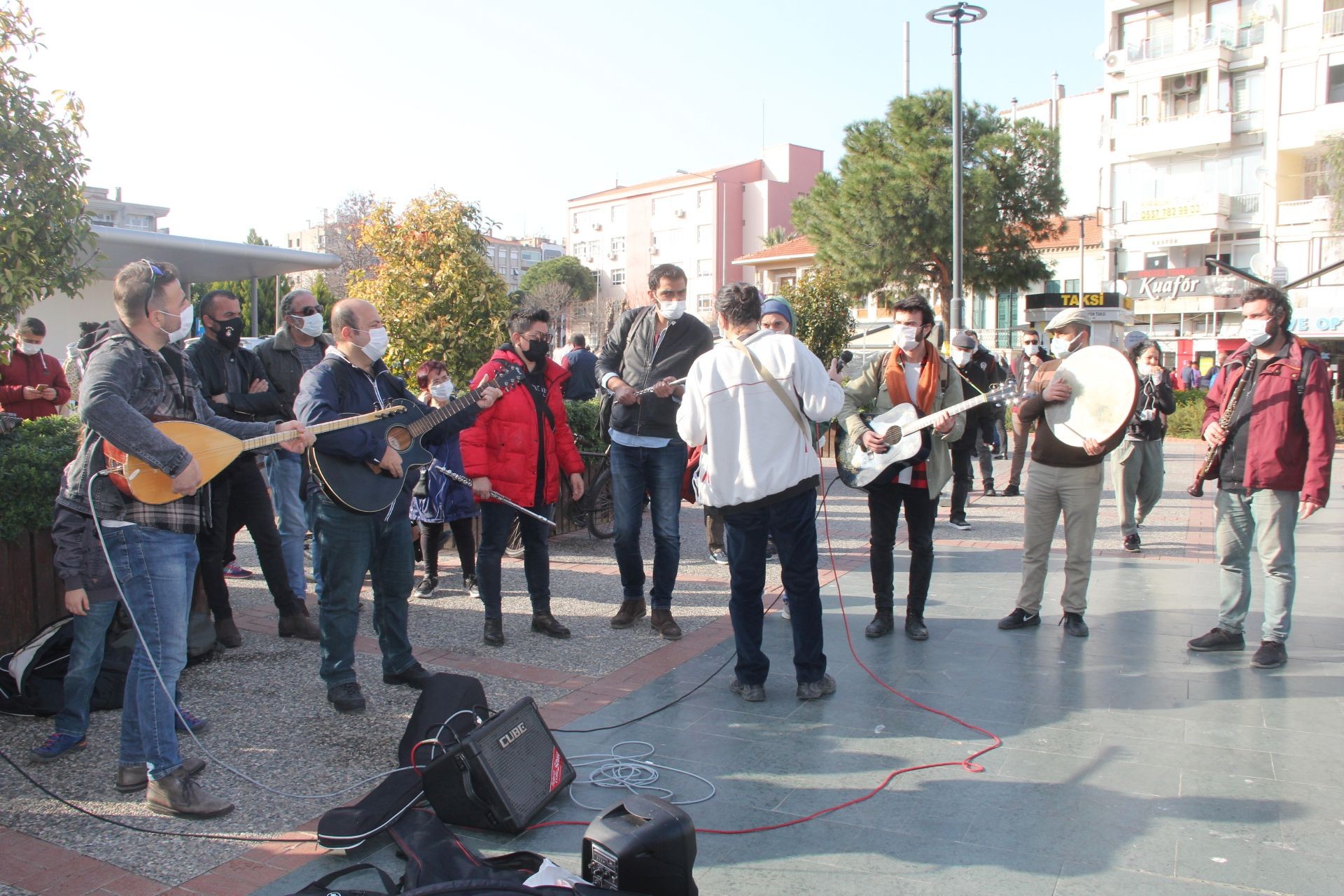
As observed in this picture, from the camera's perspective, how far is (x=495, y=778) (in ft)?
11.0

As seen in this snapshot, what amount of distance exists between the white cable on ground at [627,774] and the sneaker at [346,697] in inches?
46.3

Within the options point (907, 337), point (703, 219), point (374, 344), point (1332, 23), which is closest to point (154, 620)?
point (374, 344)

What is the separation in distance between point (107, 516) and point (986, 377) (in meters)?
9.79

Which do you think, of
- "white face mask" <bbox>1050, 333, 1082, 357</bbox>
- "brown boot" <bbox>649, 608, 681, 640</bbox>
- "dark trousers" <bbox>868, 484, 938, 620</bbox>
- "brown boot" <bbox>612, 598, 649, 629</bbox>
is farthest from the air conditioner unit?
"brown boot" <bbox>649, 608, 681, 640</bbox>

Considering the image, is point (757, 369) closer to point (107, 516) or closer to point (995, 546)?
point (107, 516)

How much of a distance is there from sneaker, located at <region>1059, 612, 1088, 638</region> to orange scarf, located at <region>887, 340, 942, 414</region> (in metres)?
1.55

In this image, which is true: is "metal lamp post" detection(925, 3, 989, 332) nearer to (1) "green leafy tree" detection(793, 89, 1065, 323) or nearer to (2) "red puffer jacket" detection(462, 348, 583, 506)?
(2) "red puffer jacket" detection(462, 348, 583, 506)

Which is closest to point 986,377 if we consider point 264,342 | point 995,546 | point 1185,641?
point 995,546

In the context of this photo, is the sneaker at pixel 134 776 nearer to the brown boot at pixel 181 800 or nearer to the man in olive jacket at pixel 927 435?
the brown boot at pixel 181 800

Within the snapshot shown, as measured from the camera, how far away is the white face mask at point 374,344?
15.7ft

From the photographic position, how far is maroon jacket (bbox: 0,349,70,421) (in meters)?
9.10

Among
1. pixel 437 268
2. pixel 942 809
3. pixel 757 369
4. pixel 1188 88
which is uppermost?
pixel 1188 88

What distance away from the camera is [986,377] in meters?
11.4

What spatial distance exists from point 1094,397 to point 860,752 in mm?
2697
